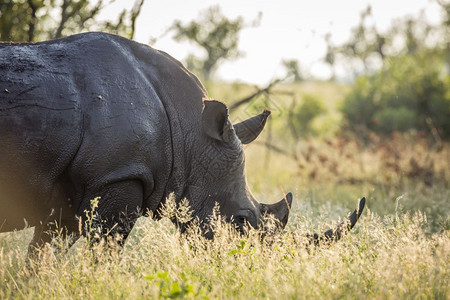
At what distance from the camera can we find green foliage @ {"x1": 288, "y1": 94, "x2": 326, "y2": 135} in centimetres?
2573

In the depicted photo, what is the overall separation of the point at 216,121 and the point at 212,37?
602 inches

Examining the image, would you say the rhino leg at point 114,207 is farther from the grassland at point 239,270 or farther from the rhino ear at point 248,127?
the rhino ear at point 248,127

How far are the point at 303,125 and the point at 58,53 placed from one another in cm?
2206

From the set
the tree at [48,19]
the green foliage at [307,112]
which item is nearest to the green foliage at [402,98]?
the green foliage at [307,112]

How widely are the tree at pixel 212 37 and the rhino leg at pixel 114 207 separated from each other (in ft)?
13.2

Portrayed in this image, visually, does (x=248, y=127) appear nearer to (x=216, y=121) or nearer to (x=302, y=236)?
(x=216, y=121)

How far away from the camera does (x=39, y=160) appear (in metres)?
3.84

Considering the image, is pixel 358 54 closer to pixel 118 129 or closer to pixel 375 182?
pixel 375 182

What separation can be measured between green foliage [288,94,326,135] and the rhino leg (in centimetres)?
2098

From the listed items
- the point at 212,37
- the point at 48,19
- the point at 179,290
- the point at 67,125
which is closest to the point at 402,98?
the point at 212,37

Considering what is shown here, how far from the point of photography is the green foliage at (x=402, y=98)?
1627cm

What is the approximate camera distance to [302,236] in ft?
15.0

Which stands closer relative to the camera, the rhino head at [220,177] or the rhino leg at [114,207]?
the rhino leg at [114,207]

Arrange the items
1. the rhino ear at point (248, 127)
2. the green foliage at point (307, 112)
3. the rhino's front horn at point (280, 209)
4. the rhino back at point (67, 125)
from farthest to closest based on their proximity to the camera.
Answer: the green foliage at point (307, 112), the rhino ear at point (248, 127), the rhino's front horn at point (280, 209), the rhino back at point (67, 125)
